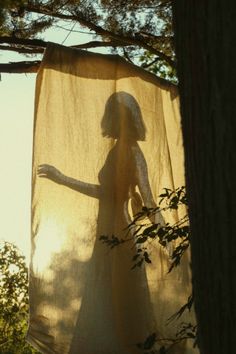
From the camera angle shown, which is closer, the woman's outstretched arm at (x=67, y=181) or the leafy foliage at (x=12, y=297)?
the woman's outstretched arm at (x=67, y=181)

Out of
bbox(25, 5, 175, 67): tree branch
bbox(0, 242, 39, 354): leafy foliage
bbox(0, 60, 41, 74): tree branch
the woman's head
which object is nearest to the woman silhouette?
the woman's head

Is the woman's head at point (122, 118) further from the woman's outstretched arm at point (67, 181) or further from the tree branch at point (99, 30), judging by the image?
the tree branch at point (99, 30)

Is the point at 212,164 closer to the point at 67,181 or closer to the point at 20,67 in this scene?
the point at 20,67

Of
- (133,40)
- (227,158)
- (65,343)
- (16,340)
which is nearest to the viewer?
(227,158)

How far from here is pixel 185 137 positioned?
221 centimetres

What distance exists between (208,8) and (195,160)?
0.40 m

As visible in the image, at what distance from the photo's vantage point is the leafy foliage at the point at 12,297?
6.43m

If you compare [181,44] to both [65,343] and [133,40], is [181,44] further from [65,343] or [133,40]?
[133,40]

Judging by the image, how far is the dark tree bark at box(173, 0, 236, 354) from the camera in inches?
82.5

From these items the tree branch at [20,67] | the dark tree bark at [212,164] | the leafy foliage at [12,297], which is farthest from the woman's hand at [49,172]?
the dark tree bark at [212,164]

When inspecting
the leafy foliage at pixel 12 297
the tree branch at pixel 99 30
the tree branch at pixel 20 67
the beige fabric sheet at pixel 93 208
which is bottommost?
the leafy foliage at pixel 12 297

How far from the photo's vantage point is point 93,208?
15.0 ft

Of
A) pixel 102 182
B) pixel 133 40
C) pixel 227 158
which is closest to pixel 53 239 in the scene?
pixel 102 182

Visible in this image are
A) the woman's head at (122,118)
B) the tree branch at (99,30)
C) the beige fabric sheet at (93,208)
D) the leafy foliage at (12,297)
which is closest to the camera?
the beige fabric sheet at (93,208)
